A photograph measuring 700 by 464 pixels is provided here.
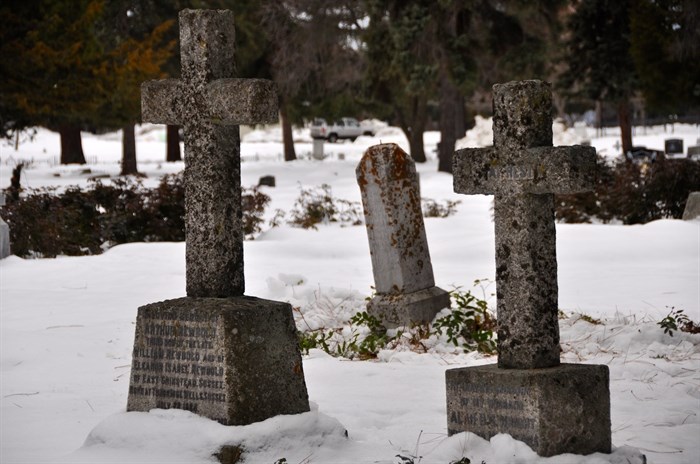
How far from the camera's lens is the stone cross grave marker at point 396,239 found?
10.2 metres

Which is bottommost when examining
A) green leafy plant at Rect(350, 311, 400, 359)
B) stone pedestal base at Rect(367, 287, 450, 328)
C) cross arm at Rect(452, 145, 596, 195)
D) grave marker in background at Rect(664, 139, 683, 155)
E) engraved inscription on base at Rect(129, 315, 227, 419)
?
green leafy plant at Rect(350, 311, 400, 359)

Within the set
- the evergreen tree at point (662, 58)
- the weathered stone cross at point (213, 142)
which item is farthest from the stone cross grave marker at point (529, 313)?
the evergreen tree at point (662, 58)

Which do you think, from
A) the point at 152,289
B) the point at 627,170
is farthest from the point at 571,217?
the point at 152,289

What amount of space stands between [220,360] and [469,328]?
13.0 feet

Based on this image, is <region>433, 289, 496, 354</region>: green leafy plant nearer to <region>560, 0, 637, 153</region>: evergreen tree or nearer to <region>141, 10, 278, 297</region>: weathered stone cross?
<region>141, 10, 278, 297</region>: weathered stone cross

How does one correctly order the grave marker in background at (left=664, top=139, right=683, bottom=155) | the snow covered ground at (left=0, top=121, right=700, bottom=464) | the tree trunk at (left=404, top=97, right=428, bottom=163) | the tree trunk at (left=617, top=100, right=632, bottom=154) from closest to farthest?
the snow covered ground at (left=0, top=121, right=700, bottom=464), the tree trunk at (left=617, top=100, right=632, bottom=154), the tree trunk at (left=404, top=97, right=428, bottom=163), the grave marker in background at (left=664, top=139, right=683, bottom=155)

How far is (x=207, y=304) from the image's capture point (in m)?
6.39

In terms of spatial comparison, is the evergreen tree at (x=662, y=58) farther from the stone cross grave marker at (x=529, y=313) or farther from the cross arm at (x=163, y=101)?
the stone cross grave marker at (x=529, y=313)

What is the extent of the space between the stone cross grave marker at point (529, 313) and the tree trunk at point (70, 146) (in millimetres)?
35858

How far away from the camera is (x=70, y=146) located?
133 feet

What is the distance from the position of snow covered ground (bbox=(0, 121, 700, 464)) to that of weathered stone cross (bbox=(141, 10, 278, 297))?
866mm

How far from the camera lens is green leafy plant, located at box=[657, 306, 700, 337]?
9.27m

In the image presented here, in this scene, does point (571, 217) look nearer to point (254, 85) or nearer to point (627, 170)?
point (627, 170)

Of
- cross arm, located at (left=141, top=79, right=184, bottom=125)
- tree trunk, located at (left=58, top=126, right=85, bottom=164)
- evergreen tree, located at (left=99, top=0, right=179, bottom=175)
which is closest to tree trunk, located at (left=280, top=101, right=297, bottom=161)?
evergreen tree, located at (left=99, top=0, right=179, bottom=175)
